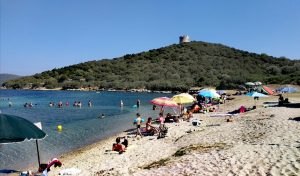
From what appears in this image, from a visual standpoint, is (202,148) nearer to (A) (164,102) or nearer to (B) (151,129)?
(B) (151,129)

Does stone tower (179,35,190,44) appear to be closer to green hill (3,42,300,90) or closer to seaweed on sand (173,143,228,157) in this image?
green hill (3,42,300,90)

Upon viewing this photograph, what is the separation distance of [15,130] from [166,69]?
127 meters

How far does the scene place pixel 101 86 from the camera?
398 feet

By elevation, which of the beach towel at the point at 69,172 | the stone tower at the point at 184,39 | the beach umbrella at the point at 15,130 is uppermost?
the stone tower at the point at 184,39

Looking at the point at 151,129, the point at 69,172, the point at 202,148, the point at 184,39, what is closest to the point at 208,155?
the point at 202,148

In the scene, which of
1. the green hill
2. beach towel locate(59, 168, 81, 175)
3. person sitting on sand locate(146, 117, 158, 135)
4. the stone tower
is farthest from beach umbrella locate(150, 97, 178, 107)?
the stone tower

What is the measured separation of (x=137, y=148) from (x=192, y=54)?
140 meters

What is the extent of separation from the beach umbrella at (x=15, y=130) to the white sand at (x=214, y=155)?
3.57 meters

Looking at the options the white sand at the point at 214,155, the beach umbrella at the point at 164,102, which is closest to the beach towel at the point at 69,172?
the white sand at the point at 214,155

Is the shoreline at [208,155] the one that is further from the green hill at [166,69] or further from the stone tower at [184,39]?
the stone tower at [184,39]

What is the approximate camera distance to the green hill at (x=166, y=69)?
116 m

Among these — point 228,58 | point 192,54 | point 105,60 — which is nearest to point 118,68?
point 105,60

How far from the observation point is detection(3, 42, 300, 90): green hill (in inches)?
4582

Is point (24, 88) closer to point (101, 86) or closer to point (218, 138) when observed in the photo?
point (101, 86)
